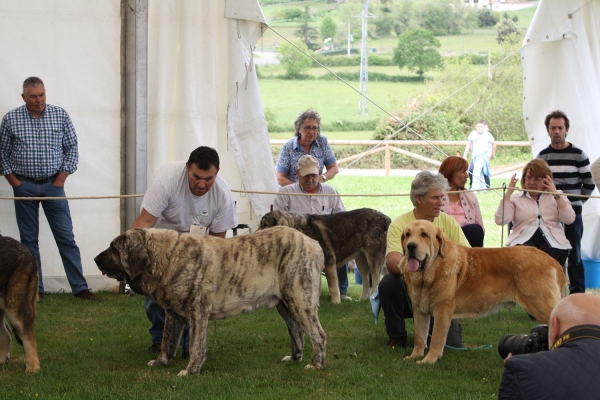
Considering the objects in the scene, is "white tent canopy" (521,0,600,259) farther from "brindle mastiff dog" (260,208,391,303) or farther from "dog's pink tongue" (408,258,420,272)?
"dog's pink tongue" (408,258,420,272)

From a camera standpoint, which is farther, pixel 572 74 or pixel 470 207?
pixel 572 74

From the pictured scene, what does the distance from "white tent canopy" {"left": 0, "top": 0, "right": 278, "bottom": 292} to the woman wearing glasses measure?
0.79 meters

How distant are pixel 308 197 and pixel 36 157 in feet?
9.26

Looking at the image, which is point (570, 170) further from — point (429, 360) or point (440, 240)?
point (429, 360)

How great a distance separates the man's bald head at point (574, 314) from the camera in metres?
2.56

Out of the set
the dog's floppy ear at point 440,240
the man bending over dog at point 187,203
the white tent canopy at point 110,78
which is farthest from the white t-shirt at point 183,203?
the white tent canopy at point 110,78

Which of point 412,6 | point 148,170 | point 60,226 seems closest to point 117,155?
point 148,170

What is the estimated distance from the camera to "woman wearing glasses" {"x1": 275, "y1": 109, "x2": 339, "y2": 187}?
8.75 metres

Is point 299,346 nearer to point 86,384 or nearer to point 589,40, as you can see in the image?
point 86,384

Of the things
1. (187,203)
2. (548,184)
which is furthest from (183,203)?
(548,184)

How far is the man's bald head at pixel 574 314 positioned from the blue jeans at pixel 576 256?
5859mm

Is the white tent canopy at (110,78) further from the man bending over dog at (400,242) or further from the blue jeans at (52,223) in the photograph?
the man bending over dog at (400,242)

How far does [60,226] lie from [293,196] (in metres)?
2.44

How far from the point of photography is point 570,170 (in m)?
8.32
